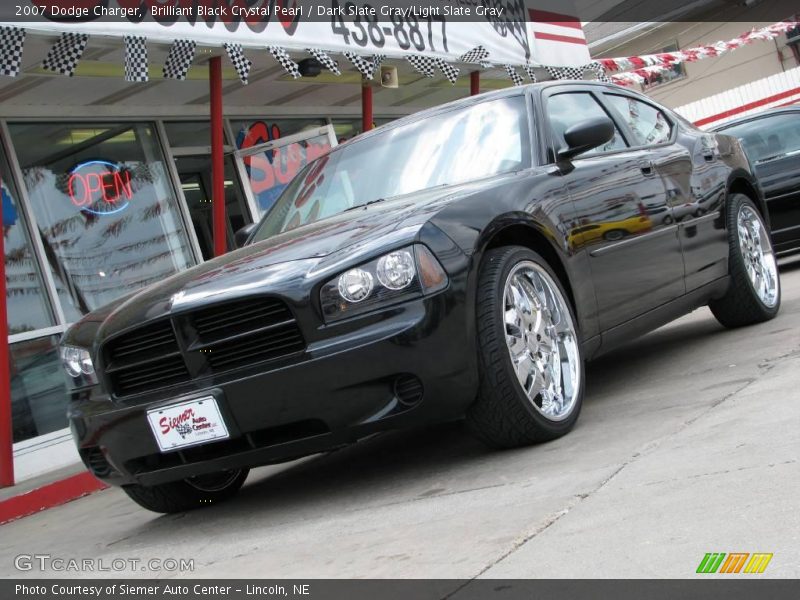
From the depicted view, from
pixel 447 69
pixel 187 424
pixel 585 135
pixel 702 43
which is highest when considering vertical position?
pixel 702 43

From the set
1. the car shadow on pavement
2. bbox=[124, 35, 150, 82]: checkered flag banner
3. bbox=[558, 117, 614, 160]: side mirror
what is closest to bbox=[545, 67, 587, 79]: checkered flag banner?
bbox=[124, 35, 150, 82]: checkered flag banner

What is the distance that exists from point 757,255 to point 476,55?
5.67 m

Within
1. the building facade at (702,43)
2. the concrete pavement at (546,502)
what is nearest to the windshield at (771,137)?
the concrete pavement at (546,502)

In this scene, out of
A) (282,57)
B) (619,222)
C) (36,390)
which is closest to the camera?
(619,222)

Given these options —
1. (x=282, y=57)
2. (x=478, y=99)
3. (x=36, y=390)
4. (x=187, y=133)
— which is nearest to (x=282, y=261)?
(x=478, y=99)

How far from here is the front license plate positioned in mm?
4121

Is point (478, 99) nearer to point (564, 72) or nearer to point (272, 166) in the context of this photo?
point (272, 166)

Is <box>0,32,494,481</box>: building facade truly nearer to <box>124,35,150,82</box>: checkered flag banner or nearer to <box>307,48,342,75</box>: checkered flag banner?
<box>124,35,150,82</box>: checkered flag banner

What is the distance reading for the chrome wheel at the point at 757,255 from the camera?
6566mm

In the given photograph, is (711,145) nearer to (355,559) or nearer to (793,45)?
(355,559)

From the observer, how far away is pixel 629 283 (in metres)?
5.21

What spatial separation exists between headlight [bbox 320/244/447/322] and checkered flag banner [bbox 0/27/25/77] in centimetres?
374

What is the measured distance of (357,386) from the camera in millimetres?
3982

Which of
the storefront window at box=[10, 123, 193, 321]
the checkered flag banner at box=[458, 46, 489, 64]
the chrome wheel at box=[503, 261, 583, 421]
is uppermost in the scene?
the checkered flag banner at box=[458, 46, 489, 64]
